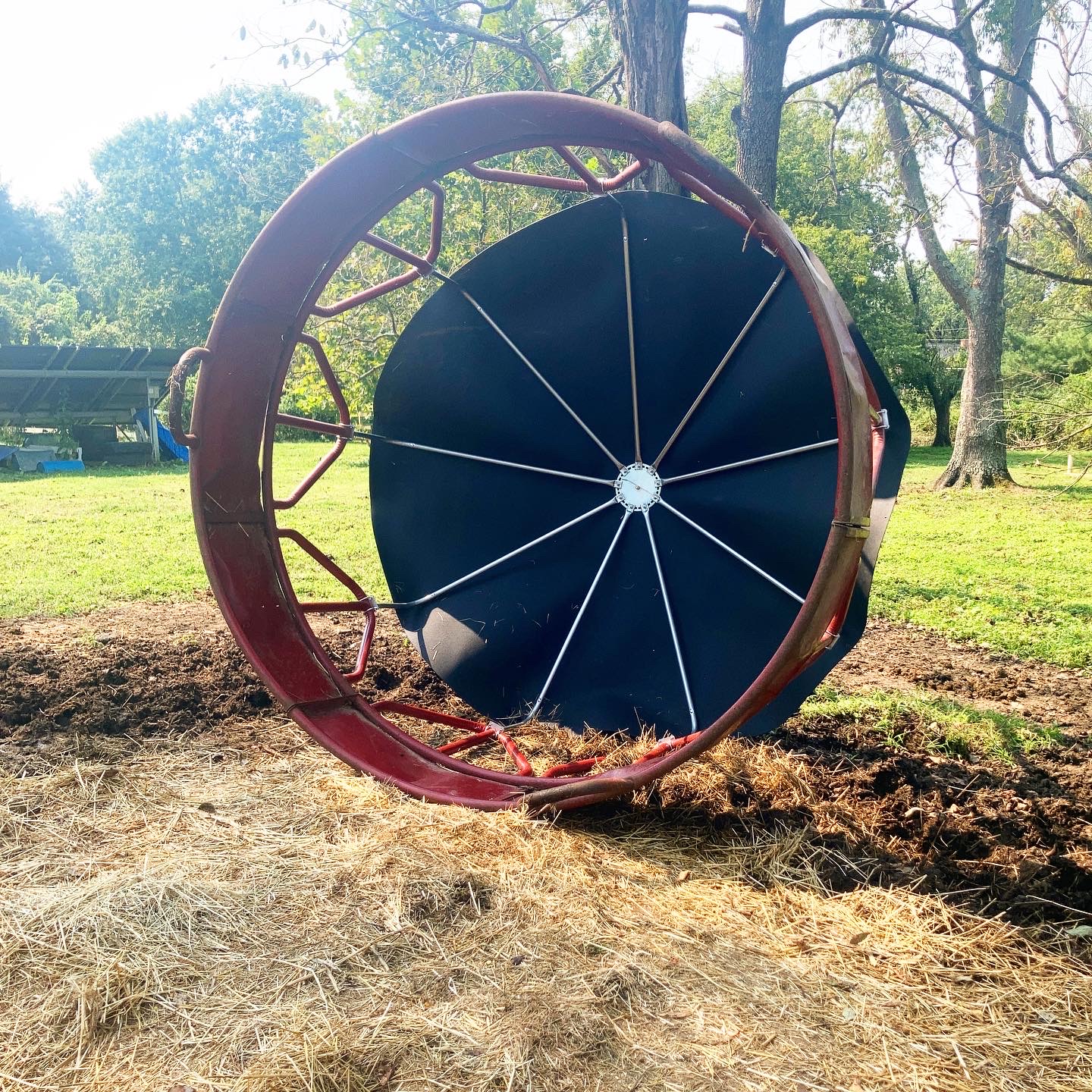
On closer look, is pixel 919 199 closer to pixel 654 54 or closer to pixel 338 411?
pixel 654 54

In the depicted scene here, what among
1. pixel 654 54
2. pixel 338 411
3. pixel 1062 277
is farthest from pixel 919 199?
pixel 338 411

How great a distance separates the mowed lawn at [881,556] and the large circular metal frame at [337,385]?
2948mm

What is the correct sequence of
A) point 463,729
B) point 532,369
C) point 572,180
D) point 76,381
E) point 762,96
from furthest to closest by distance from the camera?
point 76,381, point 762,96, point 532,369, point 463,729, point 572,180

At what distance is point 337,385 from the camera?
4.19 metres

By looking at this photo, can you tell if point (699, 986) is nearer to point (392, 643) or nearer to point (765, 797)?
point (765, 797)

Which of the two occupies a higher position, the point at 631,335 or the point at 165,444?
the point at 631,335

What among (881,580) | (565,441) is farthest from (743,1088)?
(881,580)

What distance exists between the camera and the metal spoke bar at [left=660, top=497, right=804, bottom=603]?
3.74 meters

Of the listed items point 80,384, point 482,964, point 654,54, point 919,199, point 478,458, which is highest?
point 919,199

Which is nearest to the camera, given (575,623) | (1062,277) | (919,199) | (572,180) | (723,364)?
(572,180)

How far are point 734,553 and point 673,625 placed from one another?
16.3 inches

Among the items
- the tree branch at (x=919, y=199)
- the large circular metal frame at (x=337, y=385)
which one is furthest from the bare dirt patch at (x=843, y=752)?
the tree branch at (x=919, y=199)

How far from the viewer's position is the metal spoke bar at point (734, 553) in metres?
3.74

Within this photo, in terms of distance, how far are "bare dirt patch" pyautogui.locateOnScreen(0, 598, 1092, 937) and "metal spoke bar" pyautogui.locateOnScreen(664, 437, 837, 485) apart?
117cm
